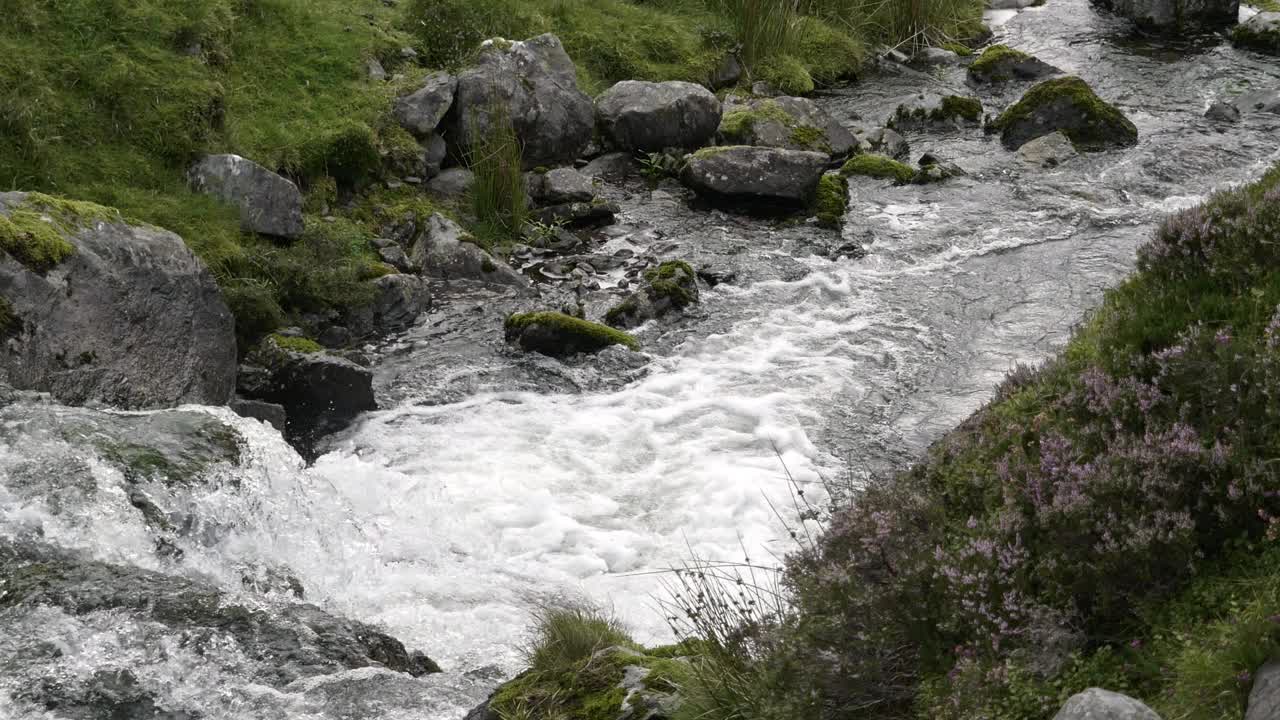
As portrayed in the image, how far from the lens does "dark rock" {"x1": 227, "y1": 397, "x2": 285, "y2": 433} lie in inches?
409

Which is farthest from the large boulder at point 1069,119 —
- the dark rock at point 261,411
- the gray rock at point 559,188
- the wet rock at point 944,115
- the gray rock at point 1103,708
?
the gray rock at point 1103,708

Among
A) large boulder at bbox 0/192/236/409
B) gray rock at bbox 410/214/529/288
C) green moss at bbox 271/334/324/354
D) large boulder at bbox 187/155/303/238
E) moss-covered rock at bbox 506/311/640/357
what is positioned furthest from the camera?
gray rock at bbox 410/214/529/288

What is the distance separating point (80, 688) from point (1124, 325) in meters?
5.43

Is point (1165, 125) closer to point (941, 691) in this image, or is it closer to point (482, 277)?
point (482, 277)

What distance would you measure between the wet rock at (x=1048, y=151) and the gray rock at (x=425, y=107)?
8595 mm

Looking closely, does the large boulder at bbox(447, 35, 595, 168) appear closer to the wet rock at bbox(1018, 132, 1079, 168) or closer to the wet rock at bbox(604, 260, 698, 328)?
the wet rock at bbox(604, 260, 698, 328)

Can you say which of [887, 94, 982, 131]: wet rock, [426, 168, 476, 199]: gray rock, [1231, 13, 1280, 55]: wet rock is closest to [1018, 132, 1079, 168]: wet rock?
[887, 94, 982, 131]: wet rock

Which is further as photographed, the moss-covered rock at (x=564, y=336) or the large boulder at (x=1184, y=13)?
the large boulder at (x=1184, y=13)

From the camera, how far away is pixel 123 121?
1294 cm

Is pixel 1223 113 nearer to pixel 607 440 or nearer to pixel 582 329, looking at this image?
pixel 582 329

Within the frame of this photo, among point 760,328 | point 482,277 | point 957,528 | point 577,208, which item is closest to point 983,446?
point 957,528

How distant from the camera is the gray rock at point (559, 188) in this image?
1555 cm

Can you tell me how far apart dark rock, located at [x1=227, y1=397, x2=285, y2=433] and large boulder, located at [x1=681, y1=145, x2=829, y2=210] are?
24.5 ft

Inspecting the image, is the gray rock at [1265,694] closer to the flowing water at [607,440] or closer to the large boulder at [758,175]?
the flowing water at [607,440]
